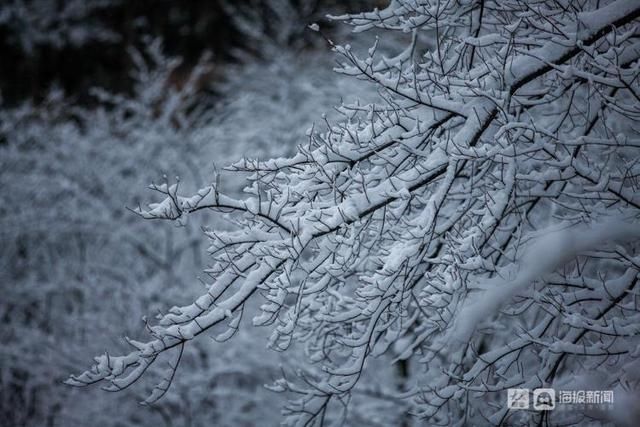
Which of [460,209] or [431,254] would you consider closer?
→ [460,209]

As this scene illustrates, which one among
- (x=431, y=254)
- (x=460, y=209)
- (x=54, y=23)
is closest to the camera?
(x=460, y=209)

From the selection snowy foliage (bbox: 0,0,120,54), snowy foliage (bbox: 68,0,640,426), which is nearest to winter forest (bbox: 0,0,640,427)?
snowy foliage (bbox: 68,0,640,426)

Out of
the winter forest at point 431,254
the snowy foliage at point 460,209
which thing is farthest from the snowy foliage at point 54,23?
the snowy foliage at point 460,209

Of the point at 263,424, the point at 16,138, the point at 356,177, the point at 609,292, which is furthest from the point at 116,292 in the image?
the point at 609,292

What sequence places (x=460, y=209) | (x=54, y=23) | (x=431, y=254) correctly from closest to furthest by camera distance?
(x=460, y=209)
(x=431, y=254)
(x=54, y=23)

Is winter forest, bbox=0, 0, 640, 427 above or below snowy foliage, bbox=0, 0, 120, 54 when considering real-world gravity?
below

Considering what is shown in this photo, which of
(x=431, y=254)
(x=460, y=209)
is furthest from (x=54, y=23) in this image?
(x=460, y=209)

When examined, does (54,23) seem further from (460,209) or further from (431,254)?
(460,209)

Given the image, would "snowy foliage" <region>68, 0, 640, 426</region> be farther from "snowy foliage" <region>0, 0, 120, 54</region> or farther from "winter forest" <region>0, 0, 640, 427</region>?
"snowy foliage" <region>0, 0, 120, 54</region>

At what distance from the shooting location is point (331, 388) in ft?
9.21

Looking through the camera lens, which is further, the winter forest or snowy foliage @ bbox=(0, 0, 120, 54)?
snowy foliage @ bbox=(0, 0, 120, 54)

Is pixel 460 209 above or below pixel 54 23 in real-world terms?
below

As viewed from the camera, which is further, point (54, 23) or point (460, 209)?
point (54, 23)

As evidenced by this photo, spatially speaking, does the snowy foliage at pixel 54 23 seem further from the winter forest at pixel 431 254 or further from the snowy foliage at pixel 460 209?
the snowy foliage at pixel 460 209
